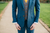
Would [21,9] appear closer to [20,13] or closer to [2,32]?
[20,13]

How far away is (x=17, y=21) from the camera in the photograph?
163cm

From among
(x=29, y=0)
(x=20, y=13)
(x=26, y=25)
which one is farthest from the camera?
(x=26, y=25)

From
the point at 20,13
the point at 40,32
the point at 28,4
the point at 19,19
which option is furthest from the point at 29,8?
the point at 40,32

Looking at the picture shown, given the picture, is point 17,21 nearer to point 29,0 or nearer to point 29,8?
point 29,8

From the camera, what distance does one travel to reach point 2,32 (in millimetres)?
3629

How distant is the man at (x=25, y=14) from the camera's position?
1.43 m

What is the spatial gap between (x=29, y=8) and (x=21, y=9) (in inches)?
6.2

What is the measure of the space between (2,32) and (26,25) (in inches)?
93.0

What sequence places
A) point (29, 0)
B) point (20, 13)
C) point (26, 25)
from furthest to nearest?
point (26, 25)
point (20, 13)
point (29, 0)

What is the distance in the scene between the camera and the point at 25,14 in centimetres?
151

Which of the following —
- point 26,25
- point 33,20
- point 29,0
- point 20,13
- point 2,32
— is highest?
point 29,0

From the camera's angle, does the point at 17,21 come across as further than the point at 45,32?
No

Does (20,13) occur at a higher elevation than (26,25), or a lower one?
higher

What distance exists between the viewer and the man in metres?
1.43
